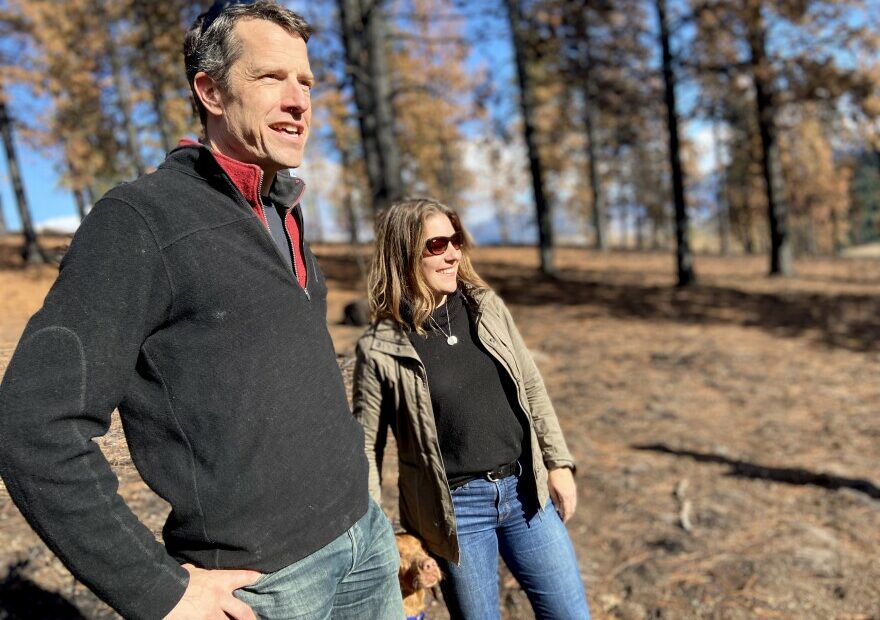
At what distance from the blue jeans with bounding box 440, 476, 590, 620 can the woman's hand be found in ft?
0.43

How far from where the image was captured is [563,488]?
97.8 inches

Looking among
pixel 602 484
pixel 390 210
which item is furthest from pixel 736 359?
pixel 390 210

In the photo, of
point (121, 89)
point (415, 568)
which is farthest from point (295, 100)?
point (121, 89)

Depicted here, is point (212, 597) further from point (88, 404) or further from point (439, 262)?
point (439, 262)

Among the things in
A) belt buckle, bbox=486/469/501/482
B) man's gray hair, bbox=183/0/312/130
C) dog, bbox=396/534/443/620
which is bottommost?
dog, bbox=396/534/443/620

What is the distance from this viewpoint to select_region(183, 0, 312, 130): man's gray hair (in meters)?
1.53

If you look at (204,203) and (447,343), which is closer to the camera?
(204,203)

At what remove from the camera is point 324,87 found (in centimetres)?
861

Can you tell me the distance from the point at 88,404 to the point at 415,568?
4.73 ft

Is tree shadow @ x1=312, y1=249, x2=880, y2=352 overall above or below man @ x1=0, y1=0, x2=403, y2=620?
below

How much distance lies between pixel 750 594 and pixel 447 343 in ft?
8.30

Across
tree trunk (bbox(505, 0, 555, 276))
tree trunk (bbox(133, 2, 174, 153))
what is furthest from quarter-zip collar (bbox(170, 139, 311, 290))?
tree trunk (bbox(505, 0, 555, 276))

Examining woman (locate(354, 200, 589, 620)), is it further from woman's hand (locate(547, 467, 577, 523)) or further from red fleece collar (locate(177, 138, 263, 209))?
red fleece collar (locate(177, 138, 263, 209))

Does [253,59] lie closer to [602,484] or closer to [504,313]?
[504,313]
